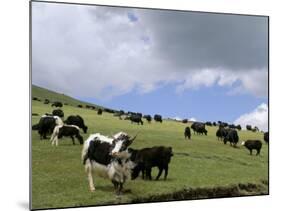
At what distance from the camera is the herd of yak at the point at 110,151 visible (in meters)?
5.80

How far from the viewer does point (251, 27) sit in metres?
6.56

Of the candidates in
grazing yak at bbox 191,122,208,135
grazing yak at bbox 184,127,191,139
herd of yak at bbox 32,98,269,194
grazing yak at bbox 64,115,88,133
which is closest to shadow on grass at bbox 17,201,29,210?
herd of yak at bbox 32,98,269,194

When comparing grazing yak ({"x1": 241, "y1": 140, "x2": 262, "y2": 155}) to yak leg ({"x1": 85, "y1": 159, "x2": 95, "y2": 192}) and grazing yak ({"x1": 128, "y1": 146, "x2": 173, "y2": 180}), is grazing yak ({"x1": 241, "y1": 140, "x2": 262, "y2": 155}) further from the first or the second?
yak leg ({"x1": 85, "y1": 159, "x2": 95, "y2": 192})

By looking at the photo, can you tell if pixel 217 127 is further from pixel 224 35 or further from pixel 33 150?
pixel 33 150

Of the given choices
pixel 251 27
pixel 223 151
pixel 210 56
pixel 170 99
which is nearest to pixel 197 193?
pixel 223 151

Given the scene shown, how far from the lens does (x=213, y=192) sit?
20.9 feet

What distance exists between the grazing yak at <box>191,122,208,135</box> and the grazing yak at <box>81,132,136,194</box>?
847 millimetres

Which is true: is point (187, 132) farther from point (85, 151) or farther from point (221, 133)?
point (85, 151)

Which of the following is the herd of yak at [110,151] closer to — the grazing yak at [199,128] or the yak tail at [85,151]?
the yak tail at [85,151]

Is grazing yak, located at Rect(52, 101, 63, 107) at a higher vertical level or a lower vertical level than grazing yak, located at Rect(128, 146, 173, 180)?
higher

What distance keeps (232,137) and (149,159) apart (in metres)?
1.02

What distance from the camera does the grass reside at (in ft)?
18.5

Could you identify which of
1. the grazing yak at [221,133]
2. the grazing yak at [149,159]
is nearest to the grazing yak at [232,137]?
Result: the grazing yak at [221,133]

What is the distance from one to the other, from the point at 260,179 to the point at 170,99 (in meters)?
1.37
